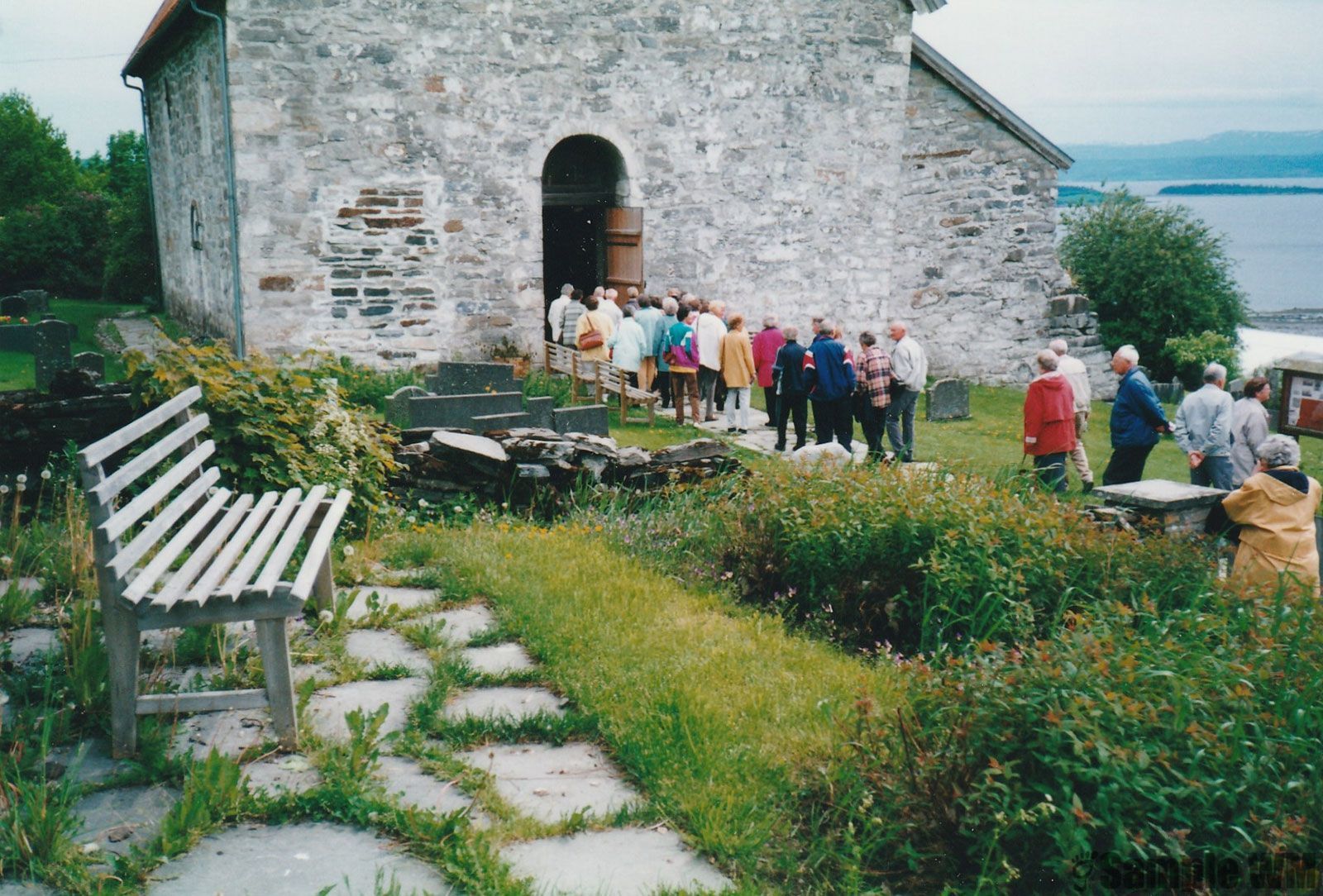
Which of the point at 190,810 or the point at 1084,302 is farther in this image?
the point at 1084,302

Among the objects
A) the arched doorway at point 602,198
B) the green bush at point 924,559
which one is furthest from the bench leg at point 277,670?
the arched doorway at point 602,198

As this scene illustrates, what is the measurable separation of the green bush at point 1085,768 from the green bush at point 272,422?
3981 millimetres

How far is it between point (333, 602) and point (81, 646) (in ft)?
4.14

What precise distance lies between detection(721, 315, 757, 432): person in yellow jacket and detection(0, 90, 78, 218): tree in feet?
76.1

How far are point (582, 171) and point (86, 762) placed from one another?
14.0 meters

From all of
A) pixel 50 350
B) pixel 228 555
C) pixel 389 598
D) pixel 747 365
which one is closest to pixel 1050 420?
pixel 747 365

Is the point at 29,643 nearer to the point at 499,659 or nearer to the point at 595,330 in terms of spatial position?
the point at 499,659

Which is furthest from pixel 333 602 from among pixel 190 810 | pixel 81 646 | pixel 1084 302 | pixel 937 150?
pixel 1084 302

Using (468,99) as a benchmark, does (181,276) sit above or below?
below

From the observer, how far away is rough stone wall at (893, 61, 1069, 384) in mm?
18469

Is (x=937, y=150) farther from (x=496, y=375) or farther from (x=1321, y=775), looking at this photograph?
(x=1321, y=775)

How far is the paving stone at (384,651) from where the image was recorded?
5.30 metres

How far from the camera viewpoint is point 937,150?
60.6 feet

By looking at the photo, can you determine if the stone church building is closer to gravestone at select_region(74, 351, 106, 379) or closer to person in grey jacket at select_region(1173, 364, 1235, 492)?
gravestone at select_region(74, 351, 106, 379)
